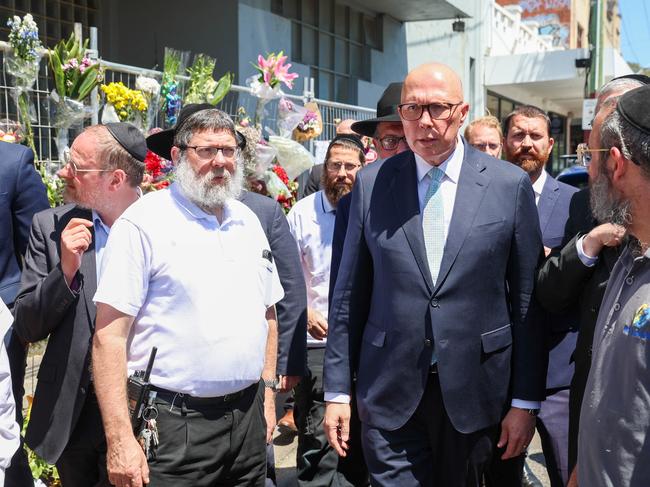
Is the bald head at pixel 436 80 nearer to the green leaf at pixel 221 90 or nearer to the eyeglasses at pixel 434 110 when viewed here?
the eyeglasses at pixel 434 110

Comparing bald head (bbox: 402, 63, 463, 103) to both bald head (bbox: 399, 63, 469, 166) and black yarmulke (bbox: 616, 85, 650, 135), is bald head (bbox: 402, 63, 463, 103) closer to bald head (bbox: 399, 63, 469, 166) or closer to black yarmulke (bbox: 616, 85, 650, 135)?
bald head (bbox: 399, 63, 469, 166)

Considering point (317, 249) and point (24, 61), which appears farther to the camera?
point (24, 61)

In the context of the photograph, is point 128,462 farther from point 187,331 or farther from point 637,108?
point 637,108

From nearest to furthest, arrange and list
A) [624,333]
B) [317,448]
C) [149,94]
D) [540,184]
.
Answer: [624,333], [540,184], [317,448], [149,94]

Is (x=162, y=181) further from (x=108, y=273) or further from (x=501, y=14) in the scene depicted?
(x=501, y=14)

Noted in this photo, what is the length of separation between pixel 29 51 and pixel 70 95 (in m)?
0.41

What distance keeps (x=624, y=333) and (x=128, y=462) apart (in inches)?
73.2

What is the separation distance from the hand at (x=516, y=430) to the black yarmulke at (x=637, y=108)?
1.46 m

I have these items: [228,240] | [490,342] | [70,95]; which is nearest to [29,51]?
[70,95]

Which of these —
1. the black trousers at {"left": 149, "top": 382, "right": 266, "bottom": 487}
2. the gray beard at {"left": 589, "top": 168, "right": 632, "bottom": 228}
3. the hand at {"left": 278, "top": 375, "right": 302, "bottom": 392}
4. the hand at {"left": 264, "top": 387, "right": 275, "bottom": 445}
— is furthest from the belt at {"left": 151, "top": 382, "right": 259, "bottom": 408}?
A: the gray beard at {"left": 589, "top": 168, "right": 632, "bottom": 228}

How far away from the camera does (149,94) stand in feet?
20.3

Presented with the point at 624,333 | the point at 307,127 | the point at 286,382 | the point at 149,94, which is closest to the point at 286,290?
the point at 286,382

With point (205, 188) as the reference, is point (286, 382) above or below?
below

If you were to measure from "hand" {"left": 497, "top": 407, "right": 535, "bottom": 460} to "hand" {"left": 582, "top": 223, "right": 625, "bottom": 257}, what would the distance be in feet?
2.38
